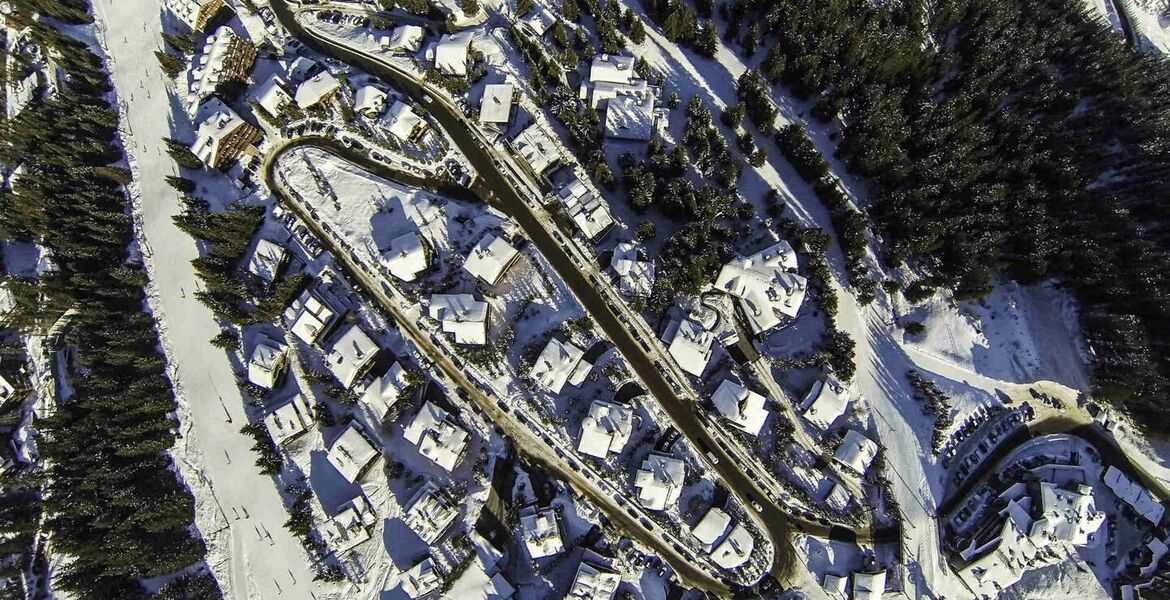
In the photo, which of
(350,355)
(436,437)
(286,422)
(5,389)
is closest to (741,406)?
(436,437)

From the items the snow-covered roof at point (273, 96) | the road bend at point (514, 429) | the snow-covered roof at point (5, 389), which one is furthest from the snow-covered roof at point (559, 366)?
the snow-covered roof at point (5, 389)

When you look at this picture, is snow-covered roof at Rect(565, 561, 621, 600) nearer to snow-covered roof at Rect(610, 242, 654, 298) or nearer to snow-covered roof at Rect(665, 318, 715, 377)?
snow-covered roof at Rect(665, 318, 715, 377)

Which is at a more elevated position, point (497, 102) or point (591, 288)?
point (497, 102)

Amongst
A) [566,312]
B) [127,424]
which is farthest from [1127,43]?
[127,424]

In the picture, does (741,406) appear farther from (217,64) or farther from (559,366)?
(217,64)

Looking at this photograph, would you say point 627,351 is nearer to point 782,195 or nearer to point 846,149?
point 782,195

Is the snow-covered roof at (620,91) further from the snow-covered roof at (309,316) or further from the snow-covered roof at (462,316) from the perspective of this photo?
the snow-covered roof at (309,316)

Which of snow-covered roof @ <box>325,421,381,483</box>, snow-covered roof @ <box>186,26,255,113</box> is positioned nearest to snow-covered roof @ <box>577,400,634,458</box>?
snow-covered roof @ <box>325,421,381,483</box>
